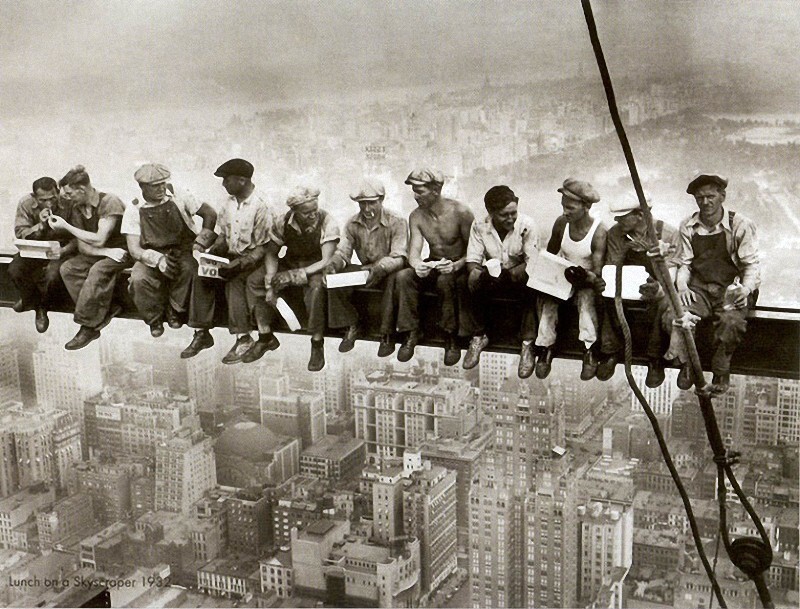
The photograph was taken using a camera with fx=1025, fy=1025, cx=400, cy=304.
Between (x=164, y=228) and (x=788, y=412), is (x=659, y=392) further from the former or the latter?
(x=164, y=228)

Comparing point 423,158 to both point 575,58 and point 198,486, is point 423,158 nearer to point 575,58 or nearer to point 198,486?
point 575,58

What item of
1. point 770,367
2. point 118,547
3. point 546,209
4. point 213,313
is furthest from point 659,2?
point 118,547

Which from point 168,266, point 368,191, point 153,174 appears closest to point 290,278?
point 368,191

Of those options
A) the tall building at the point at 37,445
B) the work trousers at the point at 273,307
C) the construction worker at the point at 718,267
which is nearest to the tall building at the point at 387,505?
the work trousers at the point at 273,307

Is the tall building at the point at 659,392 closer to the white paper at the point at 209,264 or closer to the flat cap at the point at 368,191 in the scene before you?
the flat cap at the point at 368,191

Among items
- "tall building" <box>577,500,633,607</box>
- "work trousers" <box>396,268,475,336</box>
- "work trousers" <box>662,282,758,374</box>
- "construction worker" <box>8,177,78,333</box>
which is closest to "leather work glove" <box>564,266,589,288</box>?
"work trousers" <box>662,282,758,374</box>

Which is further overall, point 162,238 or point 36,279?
point 36,279
